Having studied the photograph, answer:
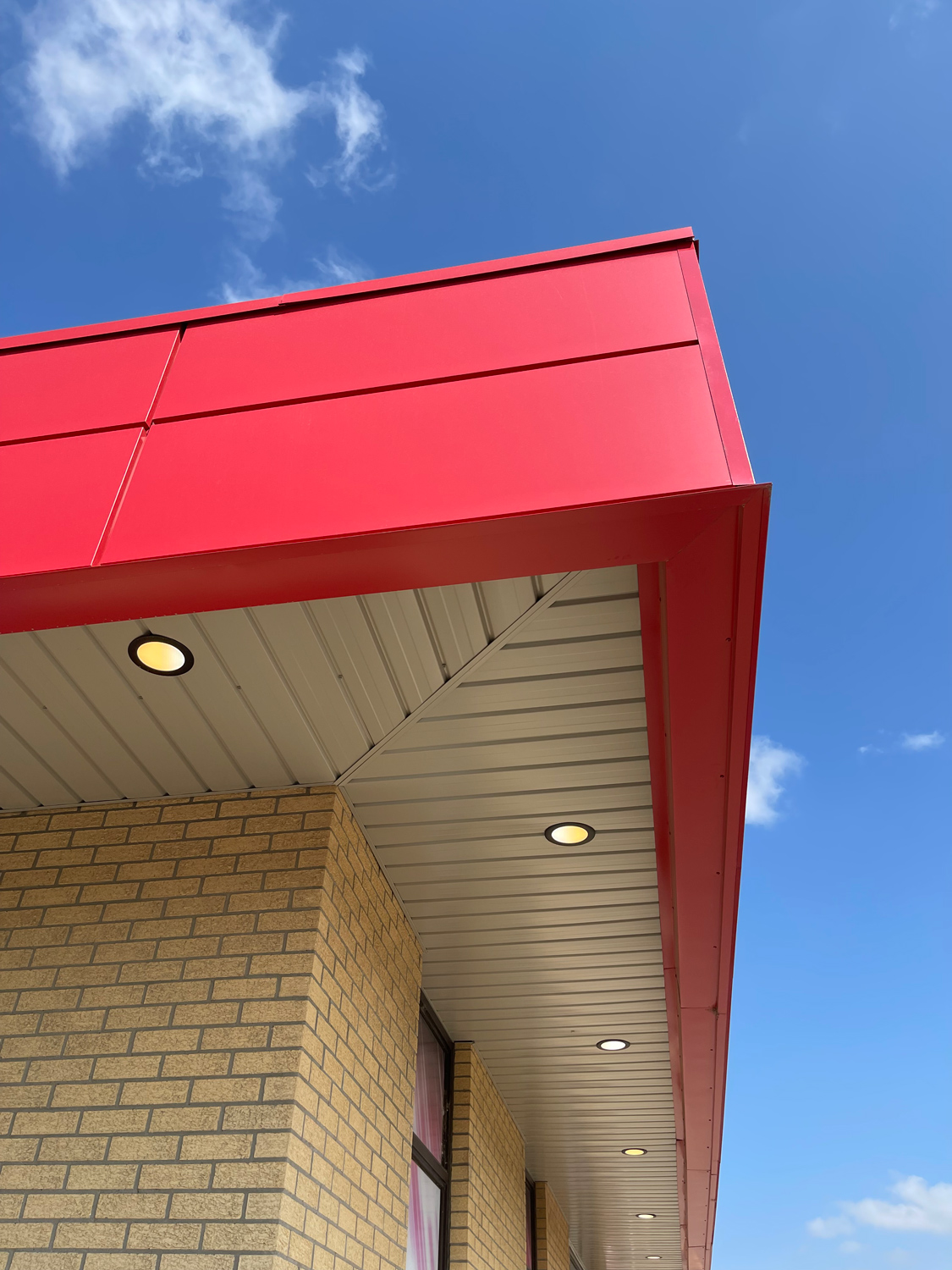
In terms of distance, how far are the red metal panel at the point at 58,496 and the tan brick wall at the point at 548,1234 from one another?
8.50m

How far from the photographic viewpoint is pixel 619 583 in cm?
316

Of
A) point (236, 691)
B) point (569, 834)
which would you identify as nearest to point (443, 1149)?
point (569, 834)

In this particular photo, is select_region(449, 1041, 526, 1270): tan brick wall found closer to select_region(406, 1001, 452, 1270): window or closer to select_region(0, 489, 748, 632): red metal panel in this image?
select_region(406, 1001, 452, 1270): window

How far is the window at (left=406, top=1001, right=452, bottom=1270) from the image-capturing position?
536 cm

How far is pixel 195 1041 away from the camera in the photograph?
11.6 ft

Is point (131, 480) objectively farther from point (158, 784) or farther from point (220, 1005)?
point (220, 1005)

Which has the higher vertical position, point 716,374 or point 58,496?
point 716,374

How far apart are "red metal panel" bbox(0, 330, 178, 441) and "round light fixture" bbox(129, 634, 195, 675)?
74cm

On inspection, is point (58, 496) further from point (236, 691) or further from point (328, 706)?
point (328, 706)

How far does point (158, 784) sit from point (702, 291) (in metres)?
2.91

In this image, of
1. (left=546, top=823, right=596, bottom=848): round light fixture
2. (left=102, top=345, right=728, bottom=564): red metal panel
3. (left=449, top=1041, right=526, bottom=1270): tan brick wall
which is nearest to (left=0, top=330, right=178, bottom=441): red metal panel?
(left=102, top=345, right=728, bottom=564): red metal panel

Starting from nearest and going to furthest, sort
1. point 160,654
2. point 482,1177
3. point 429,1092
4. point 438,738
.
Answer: point 160,654 < point 438,738 < point 429,1092 < point 482,1177

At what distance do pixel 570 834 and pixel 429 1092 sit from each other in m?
2.62

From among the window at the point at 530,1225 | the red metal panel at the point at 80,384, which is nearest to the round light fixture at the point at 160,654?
the red metal panel at the point at 80,384
